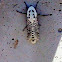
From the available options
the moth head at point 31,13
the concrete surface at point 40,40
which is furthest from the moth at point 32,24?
the concrete surface at point 40,40

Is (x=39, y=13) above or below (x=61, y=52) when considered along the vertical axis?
above

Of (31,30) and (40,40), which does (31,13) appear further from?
(40,40)

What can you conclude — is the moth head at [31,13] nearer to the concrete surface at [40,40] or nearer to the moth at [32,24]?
the moth at [32,24]

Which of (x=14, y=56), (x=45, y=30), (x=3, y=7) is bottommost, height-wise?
(x=14, y=56)

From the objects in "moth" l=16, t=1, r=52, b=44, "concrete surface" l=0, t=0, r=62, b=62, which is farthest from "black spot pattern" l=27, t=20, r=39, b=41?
"concrete surface" l=0, t=0, r=62, b=62

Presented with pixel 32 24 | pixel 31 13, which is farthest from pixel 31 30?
pixel 31 13

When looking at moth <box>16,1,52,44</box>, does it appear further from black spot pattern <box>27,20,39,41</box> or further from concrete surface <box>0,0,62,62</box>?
concrete surface <box>0,0,62,62</box>

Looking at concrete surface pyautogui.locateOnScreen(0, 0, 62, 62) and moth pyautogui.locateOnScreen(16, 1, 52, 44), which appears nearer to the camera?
moth pyautogui.locateOnScreen(16, 1, 52, 44)

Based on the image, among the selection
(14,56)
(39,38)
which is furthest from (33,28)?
(14,56)

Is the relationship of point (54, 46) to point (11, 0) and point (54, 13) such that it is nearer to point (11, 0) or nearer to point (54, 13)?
point (54, 13)
